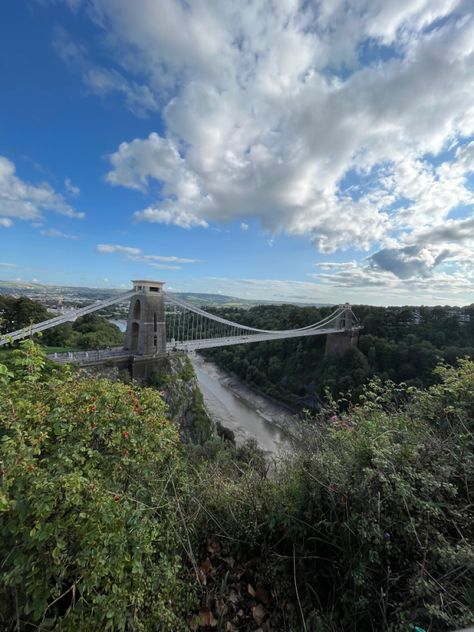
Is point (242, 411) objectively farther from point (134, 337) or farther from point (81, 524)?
point (81, 524)

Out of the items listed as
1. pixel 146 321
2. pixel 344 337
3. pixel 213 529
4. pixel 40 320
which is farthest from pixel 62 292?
pixel 213 529

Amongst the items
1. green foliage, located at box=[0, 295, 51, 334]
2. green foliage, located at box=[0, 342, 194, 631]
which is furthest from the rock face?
green foliage, located at box=[0, 342, 194, 631]

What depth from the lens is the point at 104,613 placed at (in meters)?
1.14

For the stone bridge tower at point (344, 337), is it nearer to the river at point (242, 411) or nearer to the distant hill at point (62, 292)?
the river at point (242, 411)

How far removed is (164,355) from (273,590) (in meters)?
13.2

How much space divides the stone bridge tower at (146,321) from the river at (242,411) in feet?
20.4

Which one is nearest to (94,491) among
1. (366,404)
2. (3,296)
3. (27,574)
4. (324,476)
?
(27,574)

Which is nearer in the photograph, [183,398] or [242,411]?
[183,398]

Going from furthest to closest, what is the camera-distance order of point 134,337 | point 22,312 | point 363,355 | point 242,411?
point 363,355, point 242,411, point 134,337, point 22,312

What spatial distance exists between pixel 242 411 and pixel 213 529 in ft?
63.2

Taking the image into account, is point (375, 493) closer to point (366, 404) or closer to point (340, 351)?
point (366, 404)

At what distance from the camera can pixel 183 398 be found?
13328 mm

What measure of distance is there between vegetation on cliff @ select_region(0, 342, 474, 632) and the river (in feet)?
39.3

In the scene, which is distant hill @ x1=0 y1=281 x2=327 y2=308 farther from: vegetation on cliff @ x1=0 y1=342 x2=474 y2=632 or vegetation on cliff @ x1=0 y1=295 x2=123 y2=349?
vegetation on cliff @ x1=0 y1=342 x2=474 y2=632
